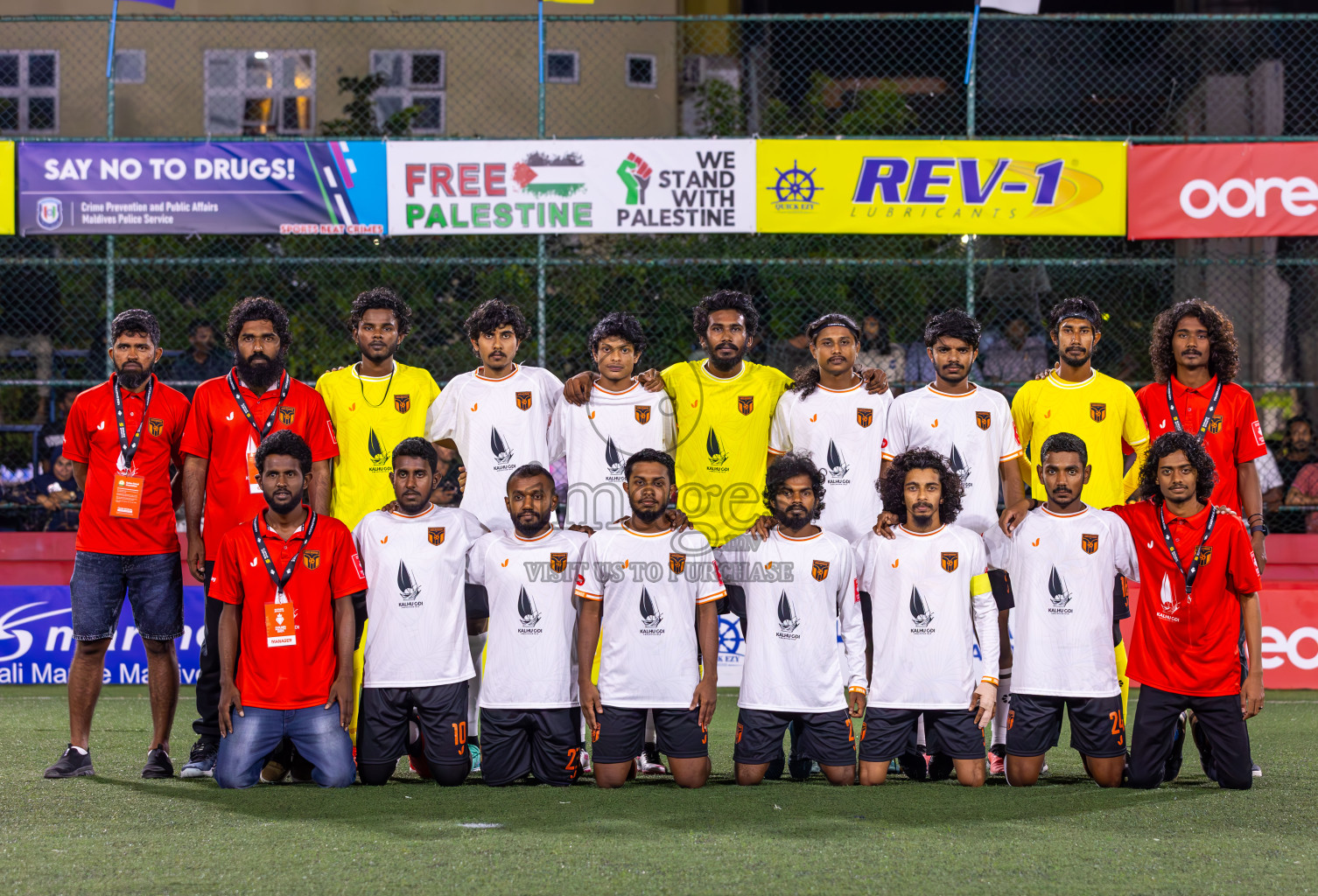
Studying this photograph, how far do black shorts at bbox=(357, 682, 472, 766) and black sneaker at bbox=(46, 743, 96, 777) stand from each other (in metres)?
1.34

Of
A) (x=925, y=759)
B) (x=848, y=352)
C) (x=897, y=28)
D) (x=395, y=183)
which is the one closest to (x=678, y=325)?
(x=395, y=183)

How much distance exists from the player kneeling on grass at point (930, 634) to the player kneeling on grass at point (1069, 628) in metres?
0.23

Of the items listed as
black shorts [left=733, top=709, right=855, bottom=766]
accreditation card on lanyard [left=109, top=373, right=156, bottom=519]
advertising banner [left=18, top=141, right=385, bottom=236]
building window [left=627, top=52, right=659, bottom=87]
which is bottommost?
black shorts [left=733, top=709, right=855, bottom=766]

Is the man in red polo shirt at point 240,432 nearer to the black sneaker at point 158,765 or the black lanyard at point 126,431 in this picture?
the black sneaker at point 158,765

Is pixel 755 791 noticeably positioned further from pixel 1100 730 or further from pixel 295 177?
pixel 295 177

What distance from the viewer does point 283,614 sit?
239 inches

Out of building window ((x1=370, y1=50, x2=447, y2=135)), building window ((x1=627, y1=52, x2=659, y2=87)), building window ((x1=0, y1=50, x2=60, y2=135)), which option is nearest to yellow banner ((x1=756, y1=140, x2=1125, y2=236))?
building window ((x1=370, y1=50, x2=447, y2=135))

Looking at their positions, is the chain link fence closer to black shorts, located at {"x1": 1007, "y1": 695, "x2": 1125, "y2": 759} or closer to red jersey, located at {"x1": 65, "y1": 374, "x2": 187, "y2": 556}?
red jersey, located at {"x1": 65, "y1": 374, "x2": 187, "y2": 556}

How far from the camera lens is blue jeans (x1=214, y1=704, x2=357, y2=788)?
5980 millimetres

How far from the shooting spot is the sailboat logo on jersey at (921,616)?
20.4 ft

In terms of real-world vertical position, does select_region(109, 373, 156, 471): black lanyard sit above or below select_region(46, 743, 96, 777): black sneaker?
above

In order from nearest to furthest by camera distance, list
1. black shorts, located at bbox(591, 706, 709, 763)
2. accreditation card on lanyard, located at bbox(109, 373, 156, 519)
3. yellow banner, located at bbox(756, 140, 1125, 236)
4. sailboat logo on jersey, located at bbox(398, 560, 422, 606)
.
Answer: black shorts, located at bbox(591, 706, 709, 763)
sailboat logo on jersey, located at bbox(398, 560, 422, 606)
accreditation card on lanyard, located at bbox(109, 373, 156, 519)
yellow banner, located at bbox(756, 140, 1125, 236)

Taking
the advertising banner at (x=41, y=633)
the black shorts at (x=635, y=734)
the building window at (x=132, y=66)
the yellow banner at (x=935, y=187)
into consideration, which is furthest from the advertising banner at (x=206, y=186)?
the building window at (x=132, y=66)

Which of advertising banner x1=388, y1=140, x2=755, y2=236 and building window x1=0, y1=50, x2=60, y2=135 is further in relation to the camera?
building window x1=0, y1=50, x2=60, y2=135
